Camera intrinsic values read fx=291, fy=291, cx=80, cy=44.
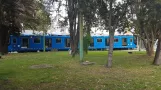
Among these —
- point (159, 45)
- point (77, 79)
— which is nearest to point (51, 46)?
point (159, 45)

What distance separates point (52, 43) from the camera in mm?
49938

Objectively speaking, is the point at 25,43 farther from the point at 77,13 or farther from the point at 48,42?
the point at 77,13

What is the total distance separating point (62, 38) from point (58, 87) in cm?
4049

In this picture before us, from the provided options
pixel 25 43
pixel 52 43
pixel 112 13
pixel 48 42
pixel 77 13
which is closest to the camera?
pixel 112 13

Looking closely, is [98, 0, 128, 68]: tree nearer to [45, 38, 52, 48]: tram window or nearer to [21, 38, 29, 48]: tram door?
[21, 38, 29, 48]: tram door

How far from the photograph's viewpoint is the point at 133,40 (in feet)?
182

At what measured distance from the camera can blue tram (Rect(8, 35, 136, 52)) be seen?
46719 mm

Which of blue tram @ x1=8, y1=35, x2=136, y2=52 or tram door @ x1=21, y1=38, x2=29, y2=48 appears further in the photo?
tram door @ x1=21, y1=38, x2=29, y2=48

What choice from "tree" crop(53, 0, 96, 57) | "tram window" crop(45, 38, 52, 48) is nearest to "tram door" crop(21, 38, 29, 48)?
"tram window" crop(45, 38, 52, 48)

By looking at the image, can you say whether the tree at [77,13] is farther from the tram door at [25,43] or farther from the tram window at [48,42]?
the tram window at [48,42]

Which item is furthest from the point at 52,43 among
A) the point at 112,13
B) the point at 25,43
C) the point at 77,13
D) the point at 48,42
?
the point at 112,13

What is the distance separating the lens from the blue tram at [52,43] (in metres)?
46.7

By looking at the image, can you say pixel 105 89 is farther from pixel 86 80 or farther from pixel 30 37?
pixel 30 37

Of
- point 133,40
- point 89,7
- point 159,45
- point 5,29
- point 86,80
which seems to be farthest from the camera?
Result: point 133,40
